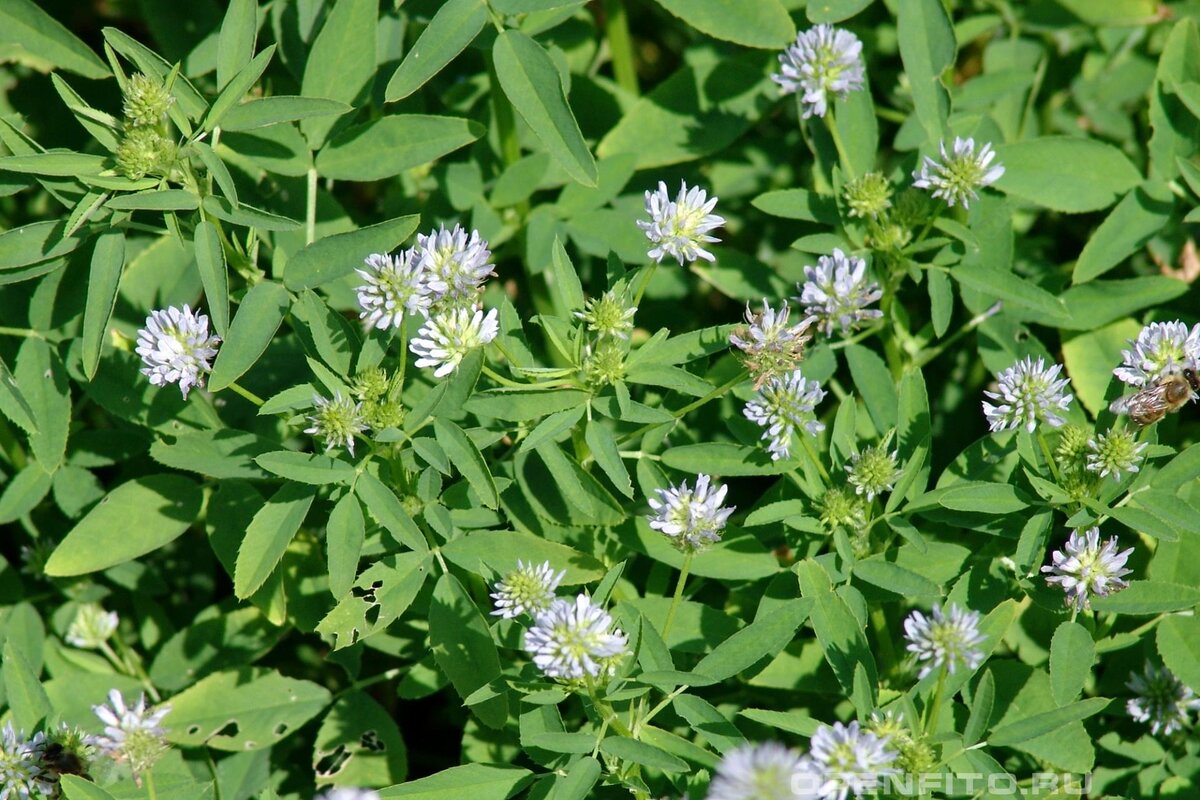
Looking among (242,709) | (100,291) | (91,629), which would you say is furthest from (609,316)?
(91,629)

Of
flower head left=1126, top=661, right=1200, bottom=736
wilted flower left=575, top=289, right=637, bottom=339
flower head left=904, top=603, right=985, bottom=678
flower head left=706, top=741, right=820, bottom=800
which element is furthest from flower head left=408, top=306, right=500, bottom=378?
flower head left=1126, top=661, right=1200, bottom=736

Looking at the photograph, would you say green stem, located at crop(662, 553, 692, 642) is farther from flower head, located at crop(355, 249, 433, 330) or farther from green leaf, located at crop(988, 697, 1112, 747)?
flower head, located at crop(355, 249, 433, 330)

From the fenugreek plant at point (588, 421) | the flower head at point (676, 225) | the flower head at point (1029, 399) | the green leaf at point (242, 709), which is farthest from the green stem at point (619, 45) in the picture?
the green leaf at point (242, 709)

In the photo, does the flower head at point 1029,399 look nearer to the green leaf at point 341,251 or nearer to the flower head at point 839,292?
the flower head at point 839,292

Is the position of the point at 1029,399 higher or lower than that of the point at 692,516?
higher

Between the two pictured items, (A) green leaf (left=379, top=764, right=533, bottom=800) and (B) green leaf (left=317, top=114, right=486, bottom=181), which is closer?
(A) green leaf (left=379, top=764, right=533, bottom=800)

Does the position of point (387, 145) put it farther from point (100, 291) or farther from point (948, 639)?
point (948, 639)
